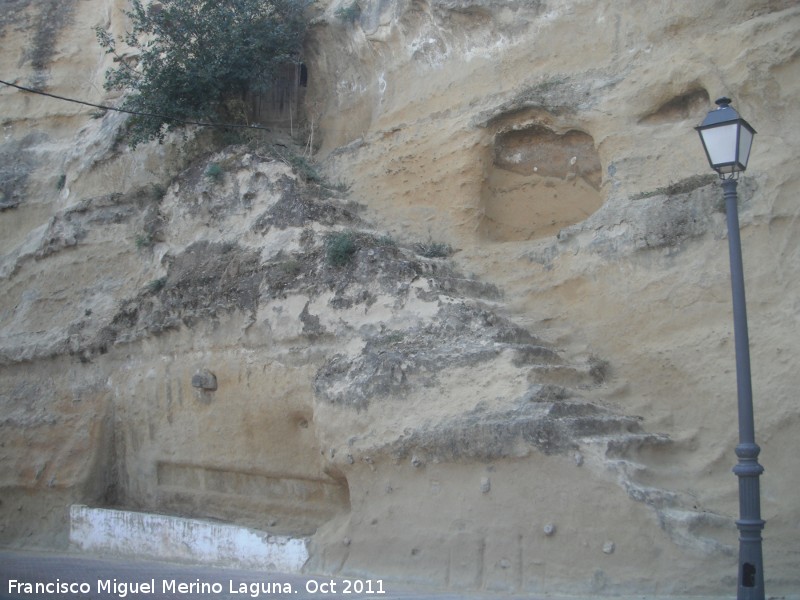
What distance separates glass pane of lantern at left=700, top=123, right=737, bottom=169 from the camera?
20.5 ft

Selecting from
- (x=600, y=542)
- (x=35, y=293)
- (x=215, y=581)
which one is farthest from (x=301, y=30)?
(x=600, y=542)

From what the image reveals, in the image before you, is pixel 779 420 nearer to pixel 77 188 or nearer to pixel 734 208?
pixel 734 208

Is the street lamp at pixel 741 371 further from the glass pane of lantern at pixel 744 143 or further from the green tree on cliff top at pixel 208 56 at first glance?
the green tree on cliff top at pixel 208 56

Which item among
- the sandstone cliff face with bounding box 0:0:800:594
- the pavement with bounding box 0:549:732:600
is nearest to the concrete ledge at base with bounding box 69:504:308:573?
the pavement with bounding box 0:549:732:600

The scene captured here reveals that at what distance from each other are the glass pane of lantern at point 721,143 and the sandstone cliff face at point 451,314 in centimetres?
269

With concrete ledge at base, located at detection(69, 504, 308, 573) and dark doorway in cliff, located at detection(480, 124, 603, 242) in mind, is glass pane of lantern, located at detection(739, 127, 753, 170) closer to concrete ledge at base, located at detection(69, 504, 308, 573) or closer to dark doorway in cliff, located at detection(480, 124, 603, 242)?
dark doorway in cliff, located at detection(480, 124, 603, 242)

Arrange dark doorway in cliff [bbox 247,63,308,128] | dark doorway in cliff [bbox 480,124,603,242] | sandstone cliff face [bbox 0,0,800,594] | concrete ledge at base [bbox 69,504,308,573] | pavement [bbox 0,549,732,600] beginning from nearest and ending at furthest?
sandstone cliff face [bbox 0,0,800,594]
pavement [bbox 0,549,732,600]
concrete ledge at base [bbox 69,504,308,573]
dark doorway in cliff [bbox 480,124,603,242]
dark doorway in cliff [bbox 247,63,308,128]

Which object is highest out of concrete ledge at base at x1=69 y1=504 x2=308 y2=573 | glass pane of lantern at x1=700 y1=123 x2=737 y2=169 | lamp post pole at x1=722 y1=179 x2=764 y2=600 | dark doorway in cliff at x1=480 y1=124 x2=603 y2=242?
dark doorway in cliff at x1=480 y1=124 x2=603 y2=242

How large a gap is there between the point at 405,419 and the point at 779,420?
11.6 ft

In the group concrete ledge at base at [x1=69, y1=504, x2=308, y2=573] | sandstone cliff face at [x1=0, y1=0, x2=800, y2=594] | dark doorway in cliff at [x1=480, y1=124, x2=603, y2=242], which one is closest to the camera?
sandstone cliff face at [x1=0, y1=0, x2=800, y2=594]

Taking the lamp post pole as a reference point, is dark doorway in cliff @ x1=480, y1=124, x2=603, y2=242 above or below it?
above

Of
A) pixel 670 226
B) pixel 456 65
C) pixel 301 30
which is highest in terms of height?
pixel 301 30

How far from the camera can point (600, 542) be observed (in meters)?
7.46

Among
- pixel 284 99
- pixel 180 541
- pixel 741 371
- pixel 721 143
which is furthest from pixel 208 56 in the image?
pixel 741 371
